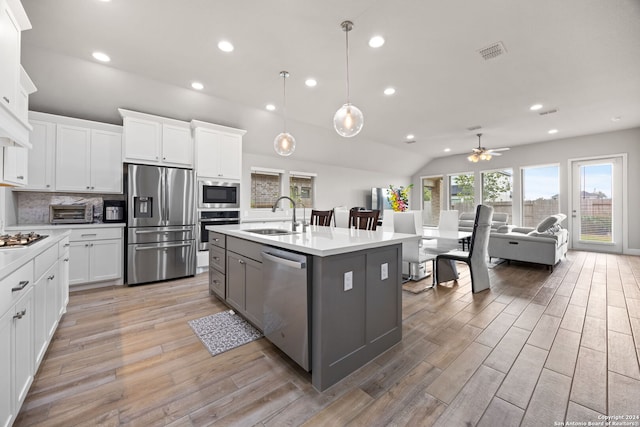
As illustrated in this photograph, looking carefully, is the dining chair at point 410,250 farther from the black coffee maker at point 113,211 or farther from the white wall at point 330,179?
the black coffee maker at point 113,211

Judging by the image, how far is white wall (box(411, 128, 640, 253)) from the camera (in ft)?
19.7

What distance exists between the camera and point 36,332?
5.30 feet

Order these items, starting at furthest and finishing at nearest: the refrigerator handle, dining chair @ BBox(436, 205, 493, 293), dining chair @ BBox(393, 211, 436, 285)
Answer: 1. the refrigerator handle
2. dining chair @ BBox(393, 211, 436, 285)
3. dining chair @ BBox(436, 205, 493, 293)

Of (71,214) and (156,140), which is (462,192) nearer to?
(156,140)

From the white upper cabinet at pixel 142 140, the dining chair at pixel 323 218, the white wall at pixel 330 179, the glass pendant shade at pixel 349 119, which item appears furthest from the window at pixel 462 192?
the white upper cabinet at pixel 142 140

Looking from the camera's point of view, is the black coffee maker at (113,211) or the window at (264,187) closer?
the black coffee maker at (113,211)

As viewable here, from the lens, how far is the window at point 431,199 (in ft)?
31.2

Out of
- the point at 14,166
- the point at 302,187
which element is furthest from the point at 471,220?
the point at 14,166

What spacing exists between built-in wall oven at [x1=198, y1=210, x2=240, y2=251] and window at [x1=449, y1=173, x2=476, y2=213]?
7343 mm

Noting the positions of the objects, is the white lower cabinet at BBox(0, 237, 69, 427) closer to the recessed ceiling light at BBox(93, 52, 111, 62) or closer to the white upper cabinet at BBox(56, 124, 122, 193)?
the white upper cabinet at BBox(56, 124, 122, 193)

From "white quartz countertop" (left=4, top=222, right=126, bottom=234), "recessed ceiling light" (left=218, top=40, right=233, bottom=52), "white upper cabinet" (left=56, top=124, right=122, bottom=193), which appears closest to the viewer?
"recessed ceiling light" (left=218, top=40, right=233, bottom=52)

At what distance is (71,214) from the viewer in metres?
3.59

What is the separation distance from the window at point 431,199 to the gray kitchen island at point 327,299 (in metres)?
8.32

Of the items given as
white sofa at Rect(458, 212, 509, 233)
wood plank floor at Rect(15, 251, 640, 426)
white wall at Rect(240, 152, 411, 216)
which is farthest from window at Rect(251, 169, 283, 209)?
white sofa at Rect(458, 212, 509, 233)
